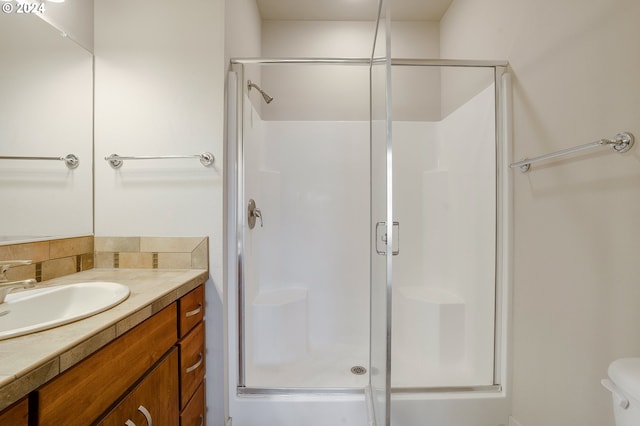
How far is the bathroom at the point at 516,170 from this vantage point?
96cm

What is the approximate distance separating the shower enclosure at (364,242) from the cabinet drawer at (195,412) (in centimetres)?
17

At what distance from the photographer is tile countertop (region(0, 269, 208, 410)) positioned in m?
0.47

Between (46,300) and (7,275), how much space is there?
0.25 metres

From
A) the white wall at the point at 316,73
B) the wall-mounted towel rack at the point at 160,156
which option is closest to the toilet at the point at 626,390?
the wall-mounted towel rack at the point at 160,156

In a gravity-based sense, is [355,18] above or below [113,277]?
above

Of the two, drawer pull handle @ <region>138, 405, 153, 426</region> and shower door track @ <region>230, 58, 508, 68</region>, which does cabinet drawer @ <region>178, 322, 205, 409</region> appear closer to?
drawer pull handle @ <region>138, 405, 153, 426</region>

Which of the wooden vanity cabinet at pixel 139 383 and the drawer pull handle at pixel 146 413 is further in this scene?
the drawer pull handle at pixel 146 413

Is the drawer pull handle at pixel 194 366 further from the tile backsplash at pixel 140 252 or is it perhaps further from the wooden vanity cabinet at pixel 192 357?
the tile backsplash at pixel 140 252

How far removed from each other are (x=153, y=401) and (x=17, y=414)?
1.47ft

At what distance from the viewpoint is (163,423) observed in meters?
0.89

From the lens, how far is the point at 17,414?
472 millimetres

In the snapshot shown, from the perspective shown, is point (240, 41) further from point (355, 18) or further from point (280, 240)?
point (280, 240)

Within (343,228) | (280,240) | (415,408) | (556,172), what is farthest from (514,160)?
(280,240)

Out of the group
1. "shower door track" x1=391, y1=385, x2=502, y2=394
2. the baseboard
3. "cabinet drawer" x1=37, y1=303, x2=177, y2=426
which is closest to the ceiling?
"cabinet drawer" x1=37, y1=303, x2=177, y2=426
